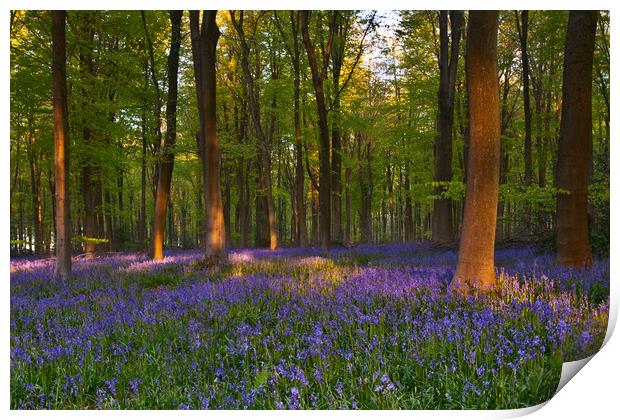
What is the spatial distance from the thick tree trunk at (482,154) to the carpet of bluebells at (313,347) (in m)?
0.32

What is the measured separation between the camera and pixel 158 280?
21.2ft

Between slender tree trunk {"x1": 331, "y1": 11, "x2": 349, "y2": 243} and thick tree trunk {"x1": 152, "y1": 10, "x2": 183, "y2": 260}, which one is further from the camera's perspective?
slender tree trunk {"x1": 331, "y1": 11, "x2": 349, "y2": 243}

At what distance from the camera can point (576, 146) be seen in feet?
16.3

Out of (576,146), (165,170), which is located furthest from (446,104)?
(165,170)

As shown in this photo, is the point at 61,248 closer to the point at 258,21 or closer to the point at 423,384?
the point at 423,384

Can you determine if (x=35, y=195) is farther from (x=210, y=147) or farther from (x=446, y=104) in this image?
(x=446, y=104)

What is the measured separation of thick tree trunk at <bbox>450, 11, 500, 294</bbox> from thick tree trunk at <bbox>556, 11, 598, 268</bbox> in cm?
149

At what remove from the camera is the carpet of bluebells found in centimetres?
257

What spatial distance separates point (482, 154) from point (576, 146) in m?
1.72

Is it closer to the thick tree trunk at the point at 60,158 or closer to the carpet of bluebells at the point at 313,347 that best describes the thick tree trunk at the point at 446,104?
the carpet of bluebells at the point at 313,347

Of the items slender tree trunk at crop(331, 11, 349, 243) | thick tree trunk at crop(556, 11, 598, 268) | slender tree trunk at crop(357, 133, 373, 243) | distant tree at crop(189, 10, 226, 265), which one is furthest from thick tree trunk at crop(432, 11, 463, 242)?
slender tree trunk at crop(357, 133, 373, 243)

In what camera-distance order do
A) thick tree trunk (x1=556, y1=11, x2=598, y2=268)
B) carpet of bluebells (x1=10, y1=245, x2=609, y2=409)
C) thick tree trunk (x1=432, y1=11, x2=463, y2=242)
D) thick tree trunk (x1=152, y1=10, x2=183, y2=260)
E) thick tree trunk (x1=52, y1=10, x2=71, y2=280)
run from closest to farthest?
carpet of bluebells (x1=10, y1=245, x2=609, y2=409) → thick tree trunk (x1=556, y1=11, x2=598, y2=268) → thick tree trunk (x1=52, y1=10, x2=71, y2=280) → thick tree trunk (x1=152, y1=10, x2=183, y2=260) → thick tree trunk (x1=432, y1=11, x2=463, y2=242)

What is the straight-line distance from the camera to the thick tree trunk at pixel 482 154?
13.6 feet

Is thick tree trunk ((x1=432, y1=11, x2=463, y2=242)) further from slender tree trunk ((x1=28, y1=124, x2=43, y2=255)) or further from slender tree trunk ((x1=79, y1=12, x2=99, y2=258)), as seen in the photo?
slender tree trunk ((x1=28, y1=124, x2=43, y2=255))
